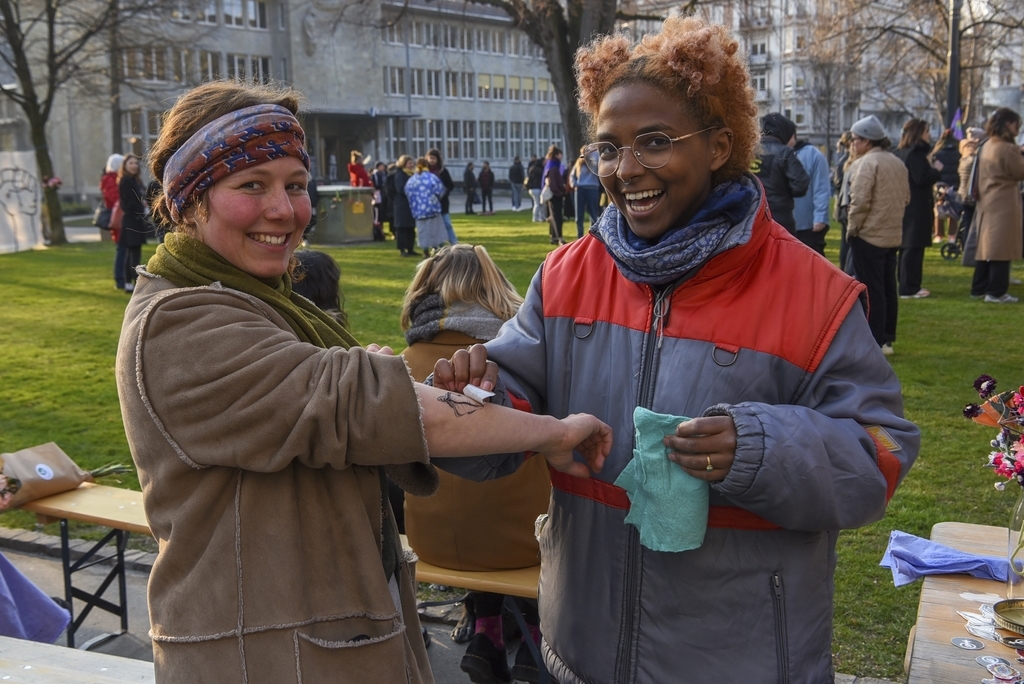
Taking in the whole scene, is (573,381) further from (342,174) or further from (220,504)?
(342,174)

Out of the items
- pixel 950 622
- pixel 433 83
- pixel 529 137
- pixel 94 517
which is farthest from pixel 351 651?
pixel 529 137

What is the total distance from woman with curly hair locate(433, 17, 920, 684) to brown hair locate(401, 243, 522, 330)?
6.71 feet

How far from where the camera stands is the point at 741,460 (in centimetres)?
185

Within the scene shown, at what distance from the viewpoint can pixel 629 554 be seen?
83.3 inches

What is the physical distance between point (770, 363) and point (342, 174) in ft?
189

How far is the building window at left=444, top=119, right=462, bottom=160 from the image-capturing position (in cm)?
6656

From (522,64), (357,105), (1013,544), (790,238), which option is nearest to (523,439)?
(790,238)

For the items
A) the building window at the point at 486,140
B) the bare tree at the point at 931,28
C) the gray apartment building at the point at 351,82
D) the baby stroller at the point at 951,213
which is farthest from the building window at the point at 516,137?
the baby stroller at the point at 951,213

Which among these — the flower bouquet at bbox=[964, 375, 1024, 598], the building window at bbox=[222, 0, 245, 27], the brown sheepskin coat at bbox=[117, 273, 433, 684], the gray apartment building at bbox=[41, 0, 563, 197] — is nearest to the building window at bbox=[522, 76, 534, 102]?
the gray apartment building at bbox=[41, 0, 563, 197]

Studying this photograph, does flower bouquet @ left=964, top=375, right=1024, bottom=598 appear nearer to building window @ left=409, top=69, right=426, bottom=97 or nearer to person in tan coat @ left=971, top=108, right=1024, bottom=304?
person in tan coat @ left=971, top=108, right=1024, bottom=304

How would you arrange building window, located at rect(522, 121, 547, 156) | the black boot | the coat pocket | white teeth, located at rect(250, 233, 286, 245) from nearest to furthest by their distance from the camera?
the coat pocket, white teeth, located at rect(250, 233, 286, 245), the black boot, building window, located at rect(522, 121, 547, 156)

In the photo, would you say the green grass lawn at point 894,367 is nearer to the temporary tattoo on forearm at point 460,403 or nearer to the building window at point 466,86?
the temporary tattoo on forearm at point 460,403

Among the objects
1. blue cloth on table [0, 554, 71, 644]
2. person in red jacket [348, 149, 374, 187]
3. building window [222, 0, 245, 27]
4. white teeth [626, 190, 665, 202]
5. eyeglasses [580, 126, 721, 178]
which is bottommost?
blue cloth on table [0, 554, 71, 644]

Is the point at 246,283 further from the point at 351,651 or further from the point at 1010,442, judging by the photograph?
the point at 1010,442
